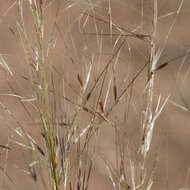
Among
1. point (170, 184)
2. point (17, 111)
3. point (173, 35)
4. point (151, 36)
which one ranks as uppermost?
point (173, 35)

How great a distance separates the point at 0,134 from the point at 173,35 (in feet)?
2.83

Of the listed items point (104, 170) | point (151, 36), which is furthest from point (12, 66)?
point (151, 36)

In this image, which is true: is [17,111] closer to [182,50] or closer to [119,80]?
[119,80]

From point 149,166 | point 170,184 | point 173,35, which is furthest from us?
point 173,35

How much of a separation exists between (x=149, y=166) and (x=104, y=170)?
192 millimetres

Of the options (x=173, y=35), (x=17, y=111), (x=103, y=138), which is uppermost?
(x=173, y=35)

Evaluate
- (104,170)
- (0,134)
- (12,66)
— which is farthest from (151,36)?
(12,66)

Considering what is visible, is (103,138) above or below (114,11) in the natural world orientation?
below

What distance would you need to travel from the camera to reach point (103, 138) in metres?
1.71

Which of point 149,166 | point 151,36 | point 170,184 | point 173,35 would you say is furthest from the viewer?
point 173,35

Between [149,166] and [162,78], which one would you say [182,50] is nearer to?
[162,78]

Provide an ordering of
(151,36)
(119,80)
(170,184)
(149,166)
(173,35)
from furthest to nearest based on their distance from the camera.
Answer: (173,35), (119,80), (170,184), (149,166), (151,36)

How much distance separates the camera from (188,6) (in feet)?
5.99

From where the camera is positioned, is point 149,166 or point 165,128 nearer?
point 149,166
